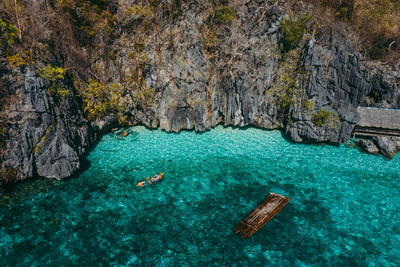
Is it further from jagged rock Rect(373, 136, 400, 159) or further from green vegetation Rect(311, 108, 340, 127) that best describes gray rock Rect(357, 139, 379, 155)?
green vegetation Rect(311, 108, 340, 127)

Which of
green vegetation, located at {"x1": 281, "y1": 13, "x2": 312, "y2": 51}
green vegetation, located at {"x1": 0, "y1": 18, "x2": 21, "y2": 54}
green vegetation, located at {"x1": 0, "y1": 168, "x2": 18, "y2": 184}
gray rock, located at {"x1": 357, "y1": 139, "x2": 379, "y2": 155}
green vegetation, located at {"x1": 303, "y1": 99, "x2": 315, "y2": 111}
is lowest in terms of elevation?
green vegetation, located at {"x1": 0, "y1": 168, "x2": 18, "y2": 184}

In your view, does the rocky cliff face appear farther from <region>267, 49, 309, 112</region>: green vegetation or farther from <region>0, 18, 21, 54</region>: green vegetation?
<region>0, 18, 21, 54</region>: green vegetation

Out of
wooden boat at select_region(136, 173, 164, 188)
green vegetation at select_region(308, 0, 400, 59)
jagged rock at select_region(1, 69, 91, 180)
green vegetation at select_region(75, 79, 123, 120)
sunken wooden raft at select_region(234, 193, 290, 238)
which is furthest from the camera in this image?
green vegetation at select_region(308, 0, 400, 59)

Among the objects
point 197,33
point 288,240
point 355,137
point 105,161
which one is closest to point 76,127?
point 105,161

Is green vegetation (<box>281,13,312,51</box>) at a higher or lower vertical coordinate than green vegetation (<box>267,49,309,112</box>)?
higher

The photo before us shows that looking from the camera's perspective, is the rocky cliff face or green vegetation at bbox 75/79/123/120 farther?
the rocky cliff face

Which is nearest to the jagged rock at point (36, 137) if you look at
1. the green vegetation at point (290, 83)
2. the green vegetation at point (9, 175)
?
the green vegetation at point (9, 175)

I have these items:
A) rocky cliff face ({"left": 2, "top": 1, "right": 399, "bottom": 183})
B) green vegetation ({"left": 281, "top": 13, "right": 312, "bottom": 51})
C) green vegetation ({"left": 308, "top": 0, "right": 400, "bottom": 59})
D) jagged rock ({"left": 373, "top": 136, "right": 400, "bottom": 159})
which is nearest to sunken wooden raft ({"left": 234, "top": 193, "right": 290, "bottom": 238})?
rocky cliff face ({"left": 2, "top": 1, "right": 399, "bottom": 183})

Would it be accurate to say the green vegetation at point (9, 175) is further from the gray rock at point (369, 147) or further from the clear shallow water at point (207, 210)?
the gray rock at point (369, 147)

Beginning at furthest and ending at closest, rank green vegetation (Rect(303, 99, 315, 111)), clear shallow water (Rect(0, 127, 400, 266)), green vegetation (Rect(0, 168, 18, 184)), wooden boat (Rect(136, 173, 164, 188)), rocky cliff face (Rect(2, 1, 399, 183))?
rocky cliff face (Rect(2, 1, 399, 183)), green vegetation (Rect(303, 99, 315, 111)), wooden boat (Rect(136, 173, 164, 188)), green vegetation (Rect(0, 168, 18, 184)), clear shallow water (Rect(0, 127, 400, 266))
